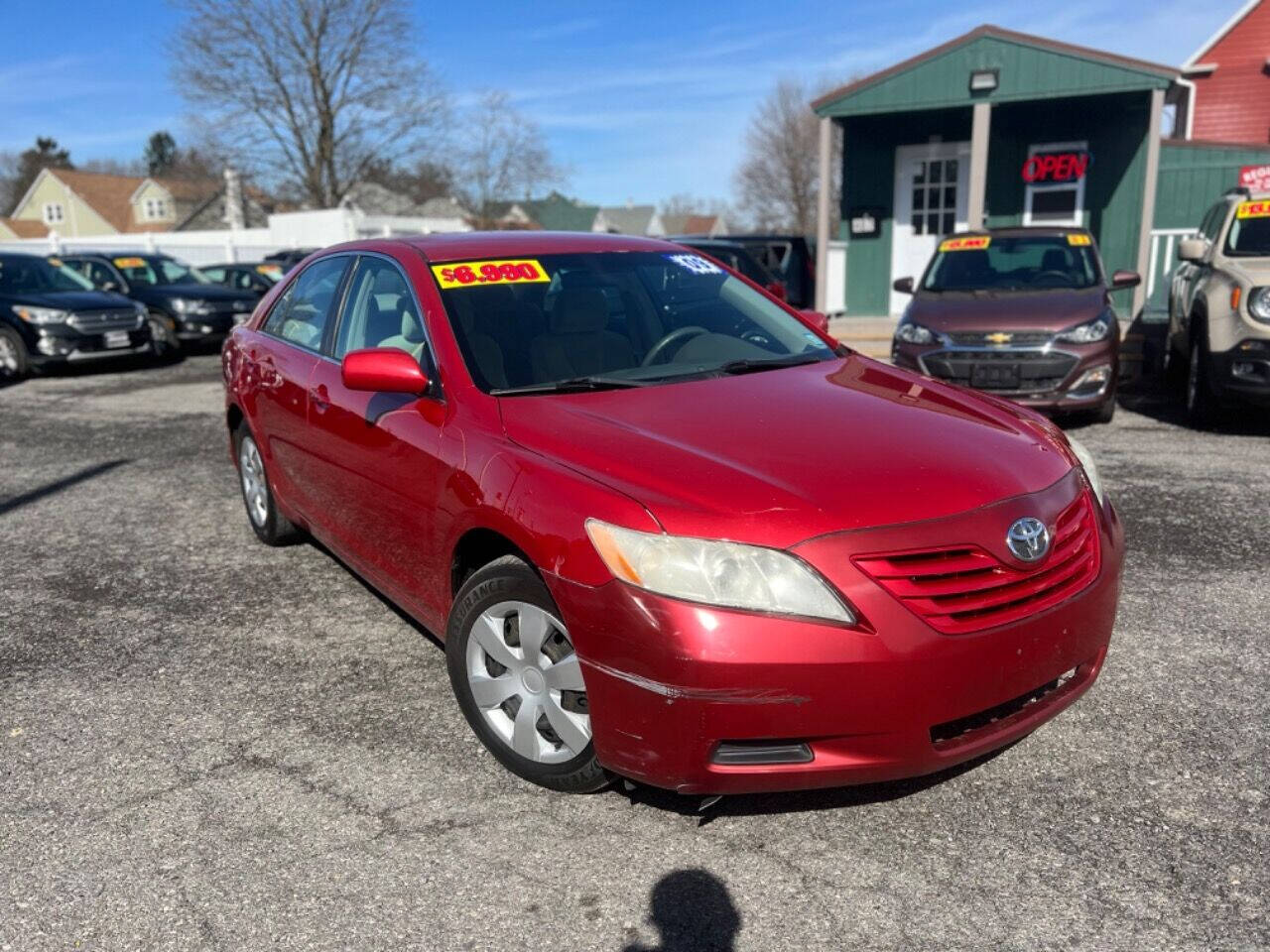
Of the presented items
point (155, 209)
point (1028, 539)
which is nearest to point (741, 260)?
point (1028, 539)

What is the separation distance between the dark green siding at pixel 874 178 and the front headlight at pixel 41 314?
11442mm

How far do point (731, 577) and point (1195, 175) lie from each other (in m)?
16.3

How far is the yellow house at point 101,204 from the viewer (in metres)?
63.8

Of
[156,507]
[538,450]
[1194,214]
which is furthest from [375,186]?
[538,450]

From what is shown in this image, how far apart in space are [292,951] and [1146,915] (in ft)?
6.68

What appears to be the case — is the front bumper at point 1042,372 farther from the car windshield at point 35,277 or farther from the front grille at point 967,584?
the car windshield at point 35,277

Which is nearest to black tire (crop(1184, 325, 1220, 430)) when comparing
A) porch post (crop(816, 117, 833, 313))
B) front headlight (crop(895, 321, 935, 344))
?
front headlight (crop(895, 321, 935, 344))

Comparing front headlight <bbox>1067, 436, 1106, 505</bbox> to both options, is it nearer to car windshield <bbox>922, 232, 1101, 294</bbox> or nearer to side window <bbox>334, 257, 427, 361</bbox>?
side window <bbox>334, 257, 427, 361</bbox>

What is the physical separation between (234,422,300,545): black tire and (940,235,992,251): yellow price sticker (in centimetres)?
677

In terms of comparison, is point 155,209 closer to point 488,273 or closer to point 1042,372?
point 1042,372

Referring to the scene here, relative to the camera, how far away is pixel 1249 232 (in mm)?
8234

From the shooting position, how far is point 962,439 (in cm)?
306

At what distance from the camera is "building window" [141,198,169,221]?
64688 mm

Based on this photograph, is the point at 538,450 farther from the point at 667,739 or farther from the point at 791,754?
the point at 791,754
